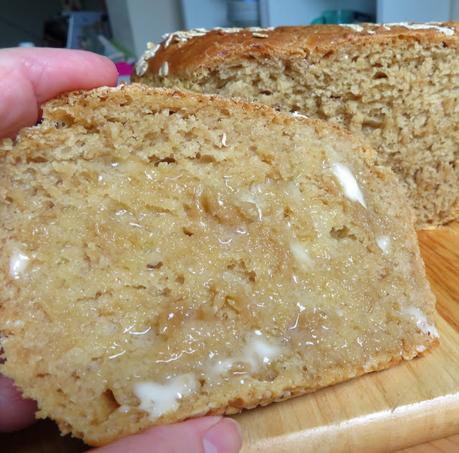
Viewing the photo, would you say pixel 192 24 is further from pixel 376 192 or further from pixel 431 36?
pixel 376 192

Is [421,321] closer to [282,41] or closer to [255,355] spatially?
[255,355]

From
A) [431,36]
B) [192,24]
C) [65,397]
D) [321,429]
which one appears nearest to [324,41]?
[431,36]

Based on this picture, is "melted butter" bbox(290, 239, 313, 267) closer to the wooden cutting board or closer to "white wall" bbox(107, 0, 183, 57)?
the wooden cutting board

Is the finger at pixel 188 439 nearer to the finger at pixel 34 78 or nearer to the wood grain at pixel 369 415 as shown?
the wood grain at pixel 369 415

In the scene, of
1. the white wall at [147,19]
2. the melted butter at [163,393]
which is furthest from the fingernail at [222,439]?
the white wall at [147,19]

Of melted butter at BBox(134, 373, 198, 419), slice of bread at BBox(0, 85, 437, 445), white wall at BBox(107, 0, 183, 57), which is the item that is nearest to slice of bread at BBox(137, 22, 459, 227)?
slice of bread at BBox(0, 85, 437, 445)

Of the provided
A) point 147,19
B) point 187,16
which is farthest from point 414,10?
point 147,19
